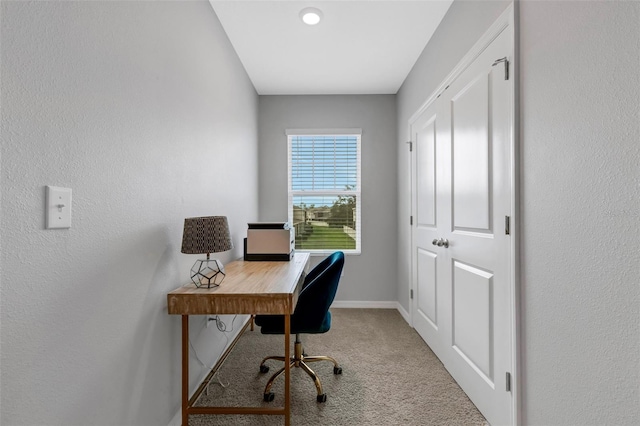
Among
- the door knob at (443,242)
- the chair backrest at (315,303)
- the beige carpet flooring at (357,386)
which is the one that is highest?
the door knob at (443,242)

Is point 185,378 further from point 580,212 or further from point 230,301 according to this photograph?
point 580,212

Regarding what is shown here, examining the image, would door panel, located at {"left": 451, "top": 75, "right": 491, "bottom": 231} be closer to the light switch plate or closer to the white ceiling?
the white ceiling

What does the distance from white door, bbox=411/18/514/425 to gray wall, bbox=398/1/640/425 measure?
0.40 feet

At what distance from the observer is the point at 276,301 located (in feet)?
4.77

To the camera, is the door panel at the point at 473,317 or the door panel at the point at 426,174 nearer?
the door panel at the point at 473,317

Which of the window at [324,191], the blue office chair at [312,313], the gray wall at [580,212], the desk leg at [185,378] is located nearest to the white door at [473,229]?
the gray wall at [580,212]

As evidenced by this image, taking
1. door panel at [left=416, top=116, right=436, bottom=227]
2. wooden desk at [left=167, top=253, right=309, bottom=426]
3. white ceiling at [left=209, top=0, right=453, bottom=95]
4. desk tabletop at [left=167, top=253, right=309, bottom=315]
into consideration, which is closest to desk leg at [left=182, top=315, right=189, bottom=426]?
wooden desk at [left=167, top=253, right=309, bottom=426]

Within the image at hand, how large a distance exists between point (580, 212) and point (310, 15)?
2045mm

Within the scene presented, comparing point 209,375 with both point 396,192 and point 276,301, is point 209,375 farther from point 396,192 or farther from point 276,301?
point 396,192

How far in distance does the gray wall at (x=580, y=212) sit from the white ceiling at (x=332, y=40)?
1147 millimetres

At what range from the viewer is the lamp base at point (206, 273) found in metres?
1.57

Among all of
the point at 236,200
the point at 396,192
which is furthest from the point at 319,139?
the point at 236,200

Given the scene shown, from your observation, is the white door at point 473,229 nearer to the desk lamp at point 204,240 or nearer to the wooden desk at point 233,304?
the wooden desk at point 233,304

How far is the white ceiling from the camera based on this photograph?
2125 millimetres
